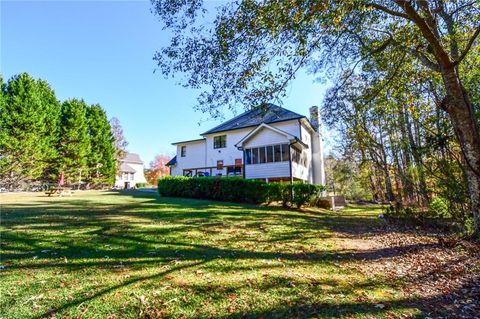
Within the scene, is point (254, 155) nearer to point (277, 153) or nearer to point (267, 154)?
point (267, 154)

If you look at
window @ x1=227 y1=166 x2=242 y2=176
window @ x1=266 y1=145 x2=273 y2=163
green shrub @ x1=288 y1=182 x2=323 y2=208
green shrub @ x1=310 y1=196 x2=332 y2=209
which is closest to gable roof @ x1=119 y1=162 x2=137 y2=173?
window @ x1=227 y1=166 x2=242 y2=176

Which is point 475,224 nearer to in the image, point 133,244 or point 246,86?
point 246,86

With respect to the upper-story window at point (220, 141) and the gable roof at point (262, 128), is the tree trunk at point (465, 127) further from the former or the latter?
the upper-story window at point (220, 141)

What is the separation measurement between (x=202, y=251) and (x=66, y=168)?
98.9ft

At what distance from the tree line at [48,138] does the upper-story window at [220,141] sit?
53.1ft

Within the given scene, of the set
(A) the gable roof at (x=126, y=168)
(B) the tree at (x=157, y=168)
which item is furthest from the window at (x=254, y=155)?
(A) the gable roof at (x=126, y=168)

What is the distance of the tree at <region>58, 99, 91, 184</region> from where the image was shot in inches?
1112

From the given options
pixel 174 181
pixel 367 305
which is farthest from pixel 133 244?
pixel 174 181

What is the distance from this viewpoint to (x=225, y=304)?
3.17 metres

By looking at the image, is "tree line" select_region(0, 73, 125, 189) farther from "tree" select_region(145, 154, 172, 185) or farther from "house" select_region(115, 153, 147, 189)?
"tree" select_region(145, 154, 172, 185)

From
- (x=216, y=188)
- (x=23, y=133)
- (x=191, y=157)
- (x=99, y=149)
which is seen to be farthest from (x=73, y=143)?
(x=216, y=188)

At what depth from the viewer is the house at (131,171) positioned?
50078mm

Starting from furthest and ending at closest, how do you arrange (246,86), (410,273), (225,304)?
(246,86), (410,273), (225,304)

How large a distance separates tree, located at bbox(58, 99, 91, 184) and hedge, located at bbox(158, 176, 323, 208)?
1820cm
